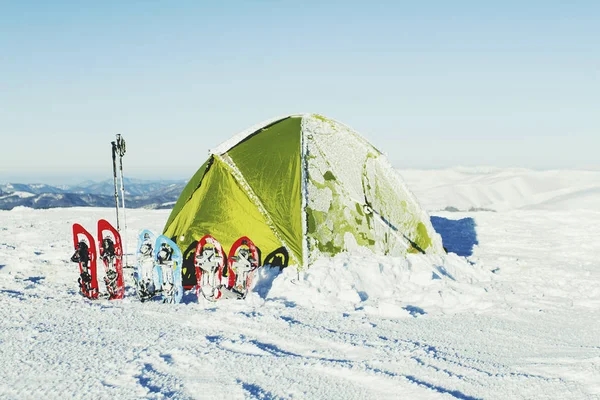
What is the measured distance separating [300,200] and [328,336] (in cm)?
340

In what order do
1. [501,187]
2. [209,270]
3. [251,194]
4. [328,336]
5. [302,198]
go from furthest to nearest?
[501,187], [251,194], [302,198], [209,270], [328,336]

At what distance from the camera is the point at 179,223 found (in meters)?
9.41

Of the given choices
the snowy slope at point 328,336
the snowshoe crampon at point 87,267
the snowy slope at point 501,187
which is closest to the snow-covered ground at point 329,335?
the snowy slope at point 328,336

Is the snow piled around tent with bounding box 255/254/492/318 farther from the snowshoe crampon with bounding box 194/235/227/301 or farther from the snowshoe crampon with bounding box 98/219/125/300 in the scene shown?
the snowshoe crampon with bounding box 98/219/125/300

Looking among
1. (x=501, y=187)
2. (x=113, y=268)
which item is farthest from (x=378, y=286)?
(x=501, y=187)

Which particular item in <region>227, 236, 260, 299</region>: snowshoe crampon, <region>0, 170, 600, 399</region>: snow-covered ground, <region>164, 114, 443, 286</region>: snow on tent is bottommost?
<region>0, 170, 600, 399</region>: snow-covered ground

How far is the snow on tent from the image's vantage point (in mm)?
8312

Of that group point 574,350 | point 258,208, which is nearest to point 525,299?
point 574,350

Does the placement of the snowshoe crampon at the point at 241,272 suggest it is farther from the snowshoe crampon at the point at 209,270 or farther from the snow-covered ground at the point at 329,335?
the snow-covered ground at the point at 329,335

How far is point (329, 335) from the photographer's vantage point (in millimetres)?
5379

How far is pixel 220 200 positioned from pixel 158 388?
5.39 m

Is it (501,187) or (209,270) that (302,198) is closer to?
(209,270)

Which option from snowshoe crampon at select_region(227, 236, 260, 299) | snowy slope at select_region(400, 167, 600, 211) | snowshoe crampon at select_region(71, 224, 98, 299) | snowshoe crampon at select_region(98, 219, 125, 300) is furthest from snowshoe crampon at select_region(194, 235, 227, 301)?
snowy slope at select_region(400, 167, 600, 211)

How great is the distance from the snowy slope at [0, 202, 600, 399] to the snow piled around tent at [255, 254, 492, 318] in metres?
0.03
